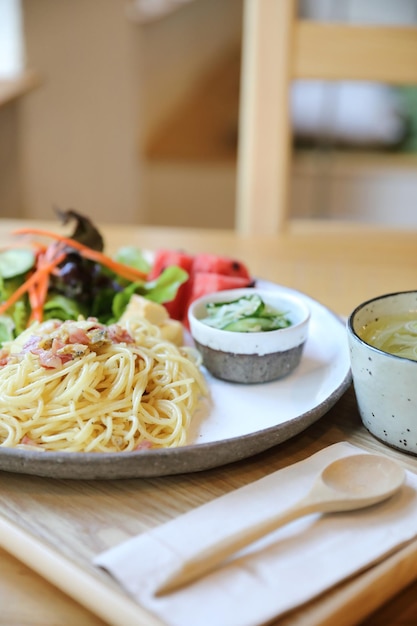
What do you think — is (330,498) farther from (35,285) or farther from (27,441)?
(35,285)

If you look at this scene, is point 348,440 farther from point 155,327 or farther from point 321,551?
point 155,327

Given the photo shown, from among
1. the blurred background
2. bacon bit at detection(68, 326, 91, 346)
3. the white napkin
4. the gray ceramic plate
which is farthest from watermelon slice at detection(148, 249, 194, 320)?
the blurred background

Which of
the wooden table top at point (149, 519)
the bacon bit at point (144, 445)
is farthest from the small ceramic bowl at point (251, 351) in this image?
the bacon bit at point (144, 445)

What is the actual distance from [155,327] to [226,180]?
13.9ft

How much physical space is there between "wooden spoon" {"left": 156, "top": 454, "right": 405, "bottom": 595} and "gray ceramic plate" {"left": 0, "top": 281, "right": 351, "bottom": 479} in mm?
108

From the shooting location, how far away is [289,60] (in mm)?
2137

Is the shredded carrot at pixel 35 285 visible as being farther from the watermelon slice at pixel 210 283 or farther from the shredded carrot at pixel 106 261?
the watermelon slice at pixel 210 283

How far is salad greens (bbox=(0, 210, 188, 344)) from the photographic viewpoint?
157 cm

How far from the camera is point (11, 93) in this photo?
3.63 metres

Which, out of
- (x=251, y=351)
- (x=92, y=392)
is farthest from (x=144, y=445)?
(x=251, y=351)

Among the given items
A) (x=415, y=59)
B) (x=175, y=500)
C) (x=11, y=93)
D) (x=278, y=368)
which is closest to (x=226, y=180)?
(x=11, y=93)

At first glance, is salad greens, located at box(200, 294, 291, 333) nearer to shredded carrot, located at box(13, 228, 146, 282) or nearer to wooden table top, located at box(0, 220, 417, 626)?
wooden table top, located at box(0, 220, 417, 626)

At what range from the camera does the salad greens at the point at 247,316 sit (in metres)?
1.32

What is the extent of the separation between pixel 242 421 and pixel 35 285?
66 centimetres
